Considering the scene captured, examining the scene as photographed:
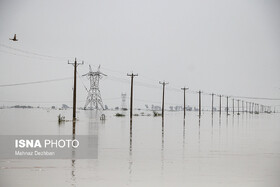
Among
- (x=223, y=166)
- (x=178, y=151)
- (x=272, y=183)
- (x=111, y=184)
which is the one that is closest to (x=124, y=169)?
(x=111, y=184)

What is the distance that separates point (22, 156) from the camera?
52.2ft

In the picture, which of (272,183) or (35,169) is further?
(35,169)

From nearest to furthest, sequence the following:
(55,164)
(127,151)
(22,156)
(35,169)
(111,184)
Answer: (111,184)
(35,169)
(55,164)
(22,156)
(127,151)

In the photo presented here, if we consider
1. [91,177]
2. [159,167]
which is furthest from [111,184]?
[159,167]

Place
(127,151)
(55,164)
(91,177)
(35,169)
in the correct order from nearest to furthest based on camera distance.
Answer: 1. (91,177)
2. (35,169)
3. (55,164)
4. (127,151)

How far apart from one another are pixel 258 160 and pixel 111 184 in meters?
8.37

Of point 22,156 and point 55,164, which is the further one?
point 22,156

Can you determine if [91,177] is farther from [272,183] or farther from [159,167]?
[272,183]

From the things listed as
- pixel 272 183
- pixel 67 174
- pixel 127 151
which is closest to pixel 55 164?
pixel 67 174

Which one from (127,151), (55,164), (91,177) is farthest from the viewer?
(127,151)

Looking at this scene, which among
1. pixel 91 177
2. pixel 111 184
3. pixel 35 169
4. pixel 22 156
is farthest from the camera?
pixel 22 156

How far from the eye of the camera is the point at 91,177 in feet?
37.6

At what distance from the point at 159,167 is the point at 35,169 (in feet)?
15.2

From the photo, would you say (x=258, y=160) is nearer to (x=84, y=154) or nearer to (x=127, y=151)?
(x=127, y=151)
